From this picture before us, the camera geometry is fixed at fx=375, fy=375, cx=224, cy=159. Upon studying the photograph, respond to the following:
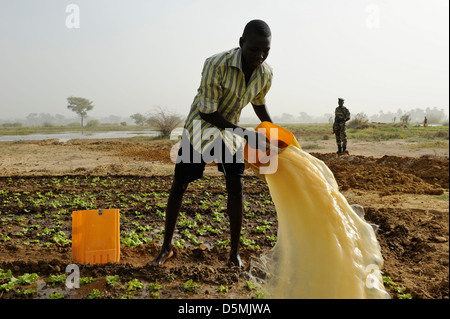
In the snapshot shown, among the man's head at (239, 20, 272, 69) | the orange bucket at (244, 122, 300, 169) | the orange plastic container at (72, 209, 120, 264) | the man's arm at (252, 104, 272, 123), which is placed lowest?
the orange plastic container at (72, 209, 120, 264)

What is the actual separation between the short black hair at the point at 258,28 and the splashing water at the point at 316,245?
85cm

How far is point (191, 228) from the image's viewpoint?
4.63 m

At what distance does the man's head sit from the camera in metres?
2.56

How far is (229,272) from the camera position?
120 inches

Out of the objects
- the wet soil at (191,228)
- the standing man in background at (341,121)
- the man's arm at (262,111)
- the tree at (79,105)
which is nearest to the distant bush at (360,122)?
the standing man in background at (341,121)

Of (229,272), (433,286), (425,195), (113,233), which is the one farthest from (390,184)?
(113,233)

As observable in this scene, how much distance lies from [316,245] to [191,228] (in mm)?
2627

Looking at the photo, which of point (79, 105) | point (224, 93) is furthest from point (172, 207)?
point (79, 105)

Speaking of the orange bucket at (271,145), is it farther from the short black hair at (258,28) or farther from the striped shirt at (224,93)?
the short black hair at (258,28)

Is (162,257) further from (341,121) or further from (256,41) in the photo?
(341,121)

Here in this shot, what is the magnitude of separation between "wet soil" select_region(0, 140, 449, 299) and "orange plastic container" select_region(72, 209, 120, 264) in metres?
0.13

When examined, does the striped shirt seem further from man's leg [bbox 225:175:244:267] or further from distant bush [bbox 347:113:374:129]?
distant bush [bbox 347:113:374:129]

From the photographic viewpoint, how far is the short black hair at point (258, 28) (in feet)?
8.38

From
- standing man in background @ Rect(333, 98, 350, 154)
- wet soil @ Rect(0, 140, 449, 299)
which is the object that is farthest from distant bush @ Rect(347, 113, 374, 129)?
wet soil @ Rect(0, 140, 449, 299)
